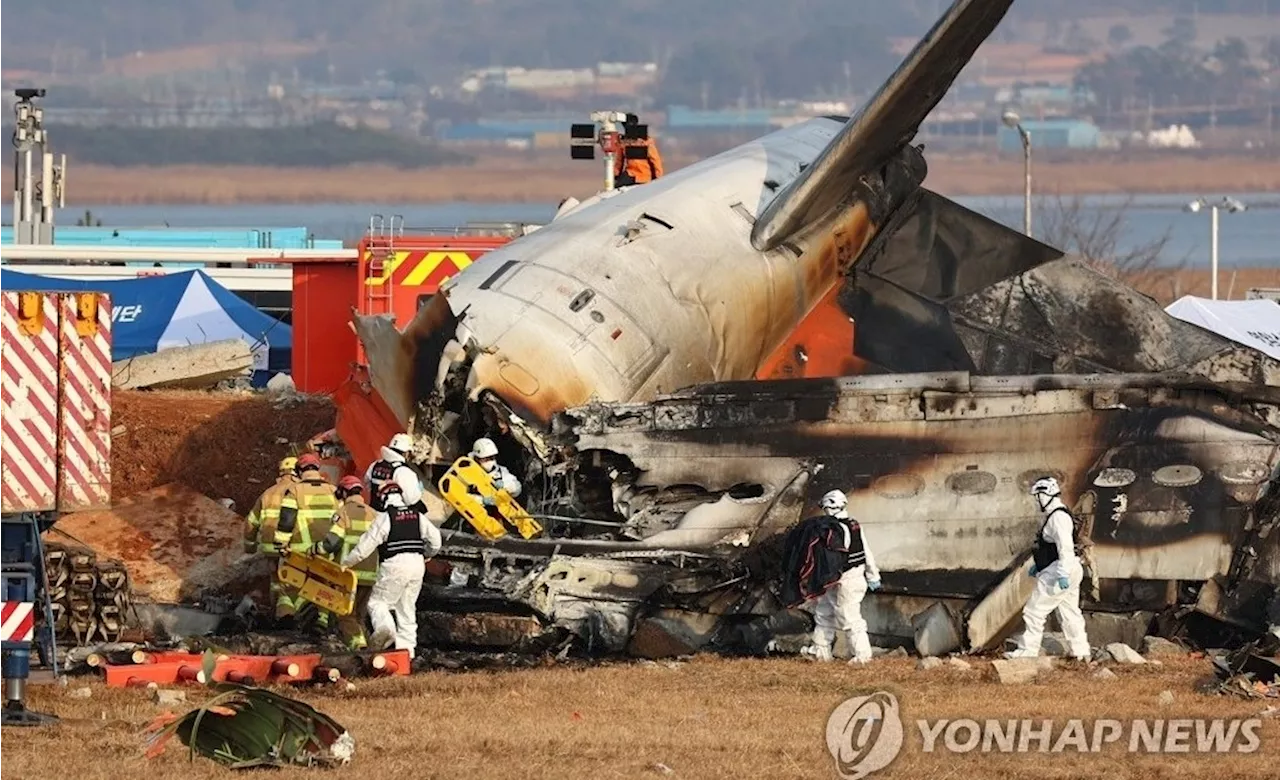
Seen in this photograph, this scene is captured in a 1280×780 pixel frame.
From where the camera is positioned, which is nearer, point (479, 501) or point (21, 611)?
point (21, 611)

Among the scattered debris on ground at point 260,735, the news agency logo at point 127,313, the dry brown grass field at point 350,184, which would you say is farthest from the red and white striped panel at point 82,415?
the dry brown grass field at point 350,184

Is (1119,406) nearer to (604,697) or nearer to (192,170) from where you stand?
(604,697)

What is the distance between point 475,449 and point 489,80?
81.8m

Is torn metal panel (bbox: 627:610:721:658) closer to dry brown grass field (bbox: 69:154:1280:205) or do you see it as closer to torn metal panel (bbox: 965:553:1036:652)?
torn metal panel (bbox: 965:553:1036:652)

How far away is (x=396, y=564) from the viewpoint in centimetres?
1889

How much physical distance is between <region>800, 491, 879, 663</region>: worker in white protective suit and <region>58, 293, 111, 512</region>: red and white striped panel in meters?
6.03

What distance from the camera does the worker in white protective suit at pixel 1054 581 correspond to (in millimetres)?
18938

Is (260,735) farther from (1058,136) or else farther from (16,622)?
(1058,136)

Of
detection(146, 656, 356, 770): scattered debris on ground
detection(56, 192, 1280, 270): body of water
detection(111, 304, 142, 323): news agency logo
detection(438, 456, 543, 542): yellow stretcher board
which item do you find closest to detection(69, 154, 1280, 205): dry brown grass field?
detection(56, 192, 1280, 270): body of water

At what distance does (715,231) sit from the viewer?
77.4 feet

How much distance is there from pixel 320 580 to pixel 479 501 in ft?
5.52

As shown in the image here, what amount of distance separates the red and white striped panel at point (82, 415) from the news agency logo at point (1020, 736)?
Answer: 20.1 ft

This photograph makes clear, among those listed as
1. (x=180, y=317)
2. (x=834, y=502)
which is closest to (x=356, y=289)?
(x=180, y=317)

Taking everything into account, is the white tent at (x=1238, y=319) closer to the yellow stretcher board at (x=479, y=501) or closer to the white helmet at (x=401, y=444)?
the yellow stretcher board at (x=479, y=501)
